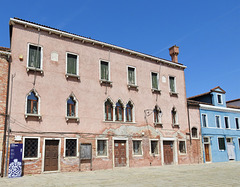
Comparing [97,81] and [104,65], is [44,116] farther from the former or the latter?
[104,65]

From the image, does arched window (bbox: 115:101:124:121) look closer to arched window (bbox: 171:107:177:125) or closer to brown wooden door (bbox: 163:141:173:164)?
brown wooden door (bbox: 163:141:173:164)

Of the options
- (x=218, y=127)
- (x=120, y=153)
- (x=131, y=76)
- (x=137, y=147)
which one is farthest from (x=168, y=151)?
(x=218, y=127)

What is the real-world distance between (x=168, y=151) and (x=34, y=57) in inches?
527

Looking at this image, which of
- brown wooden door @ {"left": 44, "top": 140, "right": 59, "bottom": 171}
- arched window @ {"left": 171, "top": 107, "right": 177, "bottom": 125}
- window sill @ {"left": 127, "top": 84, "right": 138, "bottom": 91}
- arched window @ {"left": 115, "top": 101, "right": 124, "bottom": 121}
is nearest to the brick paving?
brown wooden door @ {"left": 44, "top": 140, "right": 59, "bottom": 171}

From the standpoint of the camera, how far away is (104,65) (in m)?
19.9

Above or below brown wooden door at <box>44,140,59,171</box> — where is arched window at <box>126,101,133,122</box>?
above

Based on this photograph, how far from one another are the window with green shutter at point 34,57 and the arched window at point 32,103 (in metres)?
1.85

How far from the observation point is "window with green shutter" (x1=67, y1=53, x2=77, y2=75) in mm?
18016

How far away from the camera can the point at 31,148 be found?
611 inches

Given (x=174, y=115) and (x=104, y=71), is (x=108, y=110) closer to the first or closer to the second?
(x=104, y=71)

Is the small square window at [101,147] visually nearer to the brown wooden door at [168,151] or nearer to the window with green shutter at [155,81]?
the brown wooden door at [168,151]

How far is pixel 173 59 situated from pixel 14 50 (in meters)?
15.7

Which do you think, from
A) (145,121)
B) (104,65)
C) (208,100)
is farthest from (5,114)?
(208,100)

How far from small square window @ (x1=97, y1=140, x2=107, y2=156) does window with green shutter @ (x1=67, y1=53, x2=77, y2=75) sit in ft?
17.5
